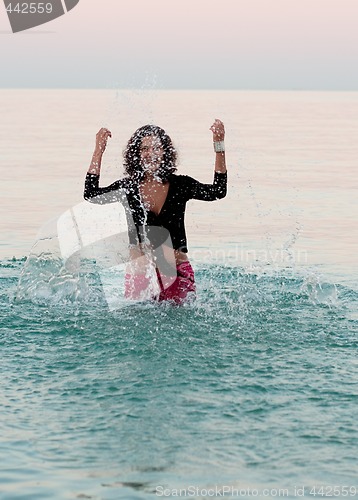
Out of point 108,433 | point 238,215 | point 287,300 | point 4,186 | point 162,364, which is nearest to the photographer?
point 108,433

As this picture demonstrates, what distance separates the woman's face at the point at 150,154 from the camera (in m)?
8.90

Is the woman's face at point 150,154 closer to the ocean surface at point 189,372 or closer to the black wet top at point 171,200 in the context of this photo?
the black wet top at point 171,200

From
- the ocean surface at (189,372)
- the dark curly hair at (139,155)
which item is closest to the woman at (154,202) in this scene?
the dark curly hair at (139,155)

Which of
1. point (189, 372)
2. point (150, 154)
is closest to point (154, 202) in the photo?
point (150, 154)

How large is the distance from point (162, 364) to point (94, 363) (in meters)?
0.56

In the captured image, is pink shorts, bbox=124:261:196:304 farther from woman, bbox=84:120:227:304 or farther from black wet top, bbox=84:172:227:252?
black wet top, bbox=84:172:227:252

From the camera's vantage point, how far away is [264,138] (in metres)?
34.2

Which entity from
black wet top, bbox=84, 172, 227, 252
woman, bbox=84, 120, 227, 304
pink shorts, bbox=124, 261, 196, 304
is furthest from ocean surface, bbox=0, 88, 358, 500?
black wet top, bbox=84, 172, 227, 252

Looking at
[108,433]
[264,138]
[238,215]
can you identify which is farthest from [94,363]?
[264,138]

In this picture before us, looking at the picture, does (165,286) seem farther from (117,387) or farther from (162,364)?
(117,387)

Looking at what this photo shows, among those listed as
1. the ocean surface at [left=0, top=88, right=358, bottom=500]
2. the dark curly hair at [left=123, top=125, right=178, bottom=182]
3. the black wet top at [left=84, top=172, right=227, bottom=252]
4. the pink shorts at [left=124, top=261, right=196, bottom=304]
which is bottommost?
the ocean surface at [left=0, top=88, right=358, bottom=500]

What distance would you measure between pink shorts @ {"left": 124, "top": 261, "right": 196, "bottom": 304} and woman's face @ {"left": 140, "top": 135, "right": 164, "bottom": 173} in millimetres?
963

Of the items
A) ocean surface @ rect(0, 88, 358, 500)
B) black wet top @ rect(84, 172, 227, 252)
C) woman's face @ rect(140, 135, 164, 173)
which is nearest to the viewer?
ocean surface @ rect(0, 88, 358, 500)

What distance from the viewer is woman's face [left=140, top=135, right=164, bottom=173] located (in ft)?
29.2
